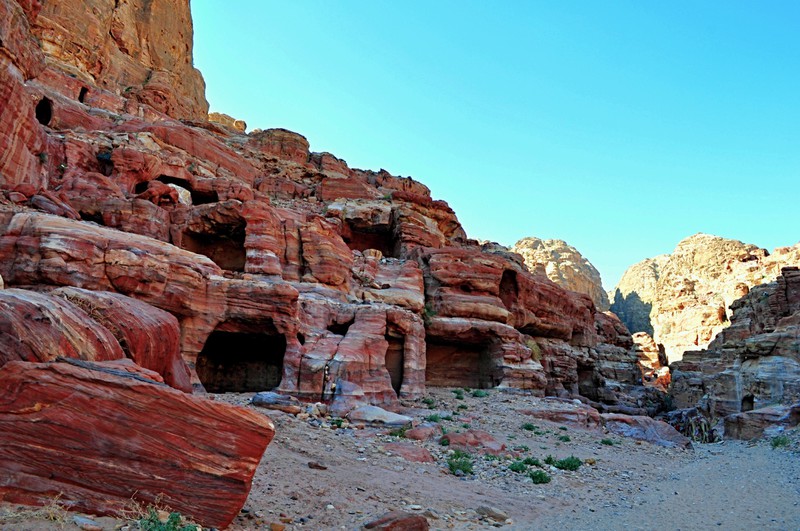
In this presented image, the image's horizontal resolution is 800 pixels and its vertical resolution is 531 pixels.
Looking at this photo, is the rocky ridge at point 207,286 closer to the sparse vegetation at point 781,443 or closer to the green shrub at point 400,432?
the green shrub at point 400,432

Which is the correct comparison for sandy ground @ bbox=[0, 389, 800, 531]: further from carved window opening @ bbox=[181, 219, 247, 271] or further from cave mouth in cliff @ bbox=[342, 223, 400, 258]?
cave mouth in cliff @ bbox=[342, 223, 400, 258]

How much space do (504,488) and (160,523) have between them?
7.23m

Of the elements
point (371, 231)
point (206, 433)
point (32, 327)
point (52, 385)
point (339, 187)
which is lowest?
point (206, 433)

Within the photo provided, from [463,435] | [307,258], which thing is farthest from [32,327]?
[307,258]

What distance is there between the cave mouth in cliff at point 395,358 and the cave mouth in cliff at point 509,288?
1323cm

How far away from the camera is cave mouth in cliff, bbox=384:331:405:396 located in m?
22.2

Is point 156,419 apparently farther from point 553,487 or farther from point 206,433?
point 553,487

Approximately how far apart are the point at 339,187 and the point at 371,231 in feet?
20.3

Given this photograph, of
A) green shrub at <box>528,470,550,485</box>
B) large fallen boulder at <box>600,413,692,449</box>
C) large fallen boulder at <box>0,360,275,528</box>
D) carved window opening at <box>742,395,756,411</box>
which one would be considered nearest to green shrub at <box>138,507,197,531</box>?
large fallen boulder at <box>0,360,275,528</box>

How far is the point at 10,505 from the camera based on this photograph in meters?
4.29

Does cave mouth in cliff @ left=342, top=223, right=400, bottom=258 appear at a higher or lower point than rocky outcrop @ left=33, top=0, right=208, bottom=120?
lower

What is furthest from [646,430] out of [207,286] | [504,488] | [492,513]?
[207,286]

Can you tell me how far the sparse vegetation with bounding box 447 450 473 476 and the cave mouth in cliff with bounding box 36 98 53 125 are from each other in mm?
32393

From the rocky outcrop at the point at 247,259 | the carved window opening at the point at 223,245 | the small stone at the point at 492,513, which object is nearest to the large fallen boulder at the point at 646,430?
the rocky outcrop at the point at 247,259
